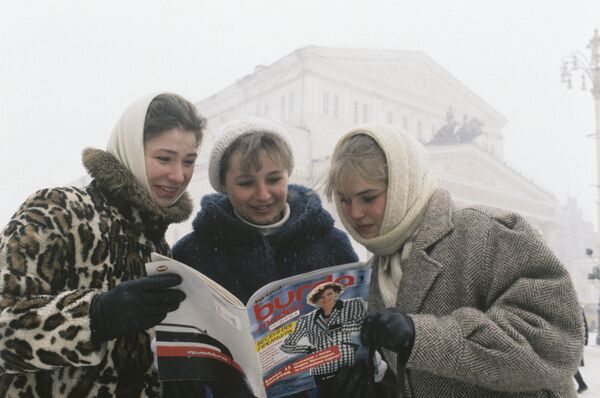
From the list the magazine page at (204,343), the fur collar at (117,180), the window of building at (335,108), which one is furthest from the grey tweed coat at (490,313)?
the window of building at (335,108)

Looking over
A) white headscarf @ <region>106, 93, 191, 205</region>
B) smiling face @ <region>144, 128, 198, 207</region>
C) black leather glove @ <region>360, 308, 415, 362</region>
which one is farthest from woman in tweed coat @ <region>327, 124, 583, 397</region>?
white headscarf @ <region>106, 93, 191, 205</region>

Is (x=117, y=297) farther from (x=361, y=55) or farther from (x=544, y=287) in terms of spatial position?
(x=361, y=55)

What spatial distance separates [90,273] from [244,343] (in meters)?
0.57

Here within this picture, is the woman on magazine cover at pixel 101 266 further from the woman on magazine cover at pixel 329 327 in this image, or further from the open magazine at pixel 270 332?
the woman on magazine cover at pixel 329 327

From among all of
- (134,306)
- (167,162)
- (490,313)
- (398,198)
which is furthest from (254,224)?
(490,313)

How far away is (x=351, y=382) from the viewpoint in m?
1.75

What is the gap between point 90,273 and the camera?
5.63 ft

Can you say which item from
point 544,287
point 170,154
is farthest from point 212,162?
point 544,287

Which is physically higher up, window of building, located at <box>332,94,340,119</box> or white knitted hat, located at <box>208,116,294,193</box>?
window of building, located at <box>332,94,340,119</box>

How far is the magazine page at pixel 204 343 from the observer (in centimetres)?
Result: 152

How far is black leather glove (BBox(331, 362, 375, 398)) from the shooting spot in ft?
5.70

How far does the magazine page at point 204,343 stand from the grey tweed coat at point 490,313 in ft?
1.55

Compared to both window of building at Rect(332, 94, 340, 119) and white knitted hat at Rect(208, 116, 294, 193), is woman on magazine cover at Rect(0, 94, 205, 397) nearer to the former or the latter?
white knitted hat at Rect(208, 116, 294, 193)

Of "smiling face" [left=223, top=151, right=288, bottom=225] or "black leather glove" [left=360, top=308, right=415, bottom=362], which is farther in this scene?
"smiling face" [left=223, top=151, right=288, bottom=225]
